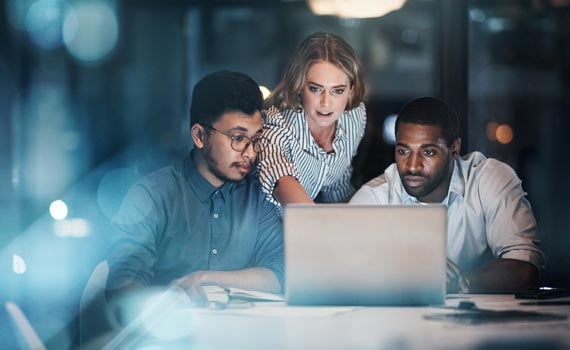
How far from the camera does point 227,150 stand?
420cm

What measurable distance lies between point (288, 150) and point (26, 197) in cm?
201

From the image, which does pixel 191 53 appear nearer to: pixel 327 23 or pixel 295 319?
pixel 327 23

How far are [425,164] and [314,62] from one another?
2.40ft

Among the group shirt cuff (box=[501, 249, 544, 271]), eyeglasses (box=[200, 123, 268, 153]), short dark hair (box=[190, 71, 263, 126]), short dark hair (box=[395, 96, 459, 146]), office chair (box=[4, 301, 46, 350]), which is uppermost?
short dark hair (box=[190, 71, 263, 126])

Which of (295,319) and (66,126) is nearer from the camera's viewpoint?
(295,319)

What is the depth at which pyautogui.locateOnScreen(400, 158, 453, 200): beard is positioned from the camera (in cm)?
430

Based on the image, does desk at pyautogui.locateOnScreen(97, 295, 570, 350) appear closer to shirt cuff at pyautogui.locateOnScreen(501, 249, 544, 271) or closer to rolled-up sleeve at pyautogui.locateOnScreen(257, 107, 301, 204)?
shirt cuff at pyautogui.locateOnScreen(501, 249, 544, 271)

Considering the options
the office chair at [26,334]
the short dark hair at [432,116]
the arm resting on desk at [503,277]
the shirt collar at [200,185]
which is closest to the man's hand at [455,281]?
the arm resting on desk at [503,277]

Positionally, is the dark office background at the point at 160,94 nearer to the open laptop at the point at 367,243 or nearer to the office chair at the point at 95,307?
the office chair at the point at 95,307

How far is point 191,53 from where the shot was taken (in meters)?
12.2

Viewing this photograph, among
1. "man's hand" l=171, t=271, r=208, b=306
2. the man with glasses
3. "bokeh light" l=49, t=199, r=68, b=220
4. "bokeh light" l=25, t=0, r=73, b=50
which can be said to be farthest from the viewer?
"bokeh light" l=25, t=0, r=73, b=50

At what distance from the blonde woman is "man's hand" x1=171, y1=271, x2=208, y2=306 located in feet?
2.99

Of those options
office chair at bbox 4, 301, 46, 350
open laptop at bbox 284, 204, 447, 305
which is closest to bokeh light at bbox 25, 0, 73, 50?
office chair at bbox 4, 301, 46, 350

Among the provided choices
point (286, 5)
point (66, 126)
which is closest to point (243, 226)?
point (286, 5)
